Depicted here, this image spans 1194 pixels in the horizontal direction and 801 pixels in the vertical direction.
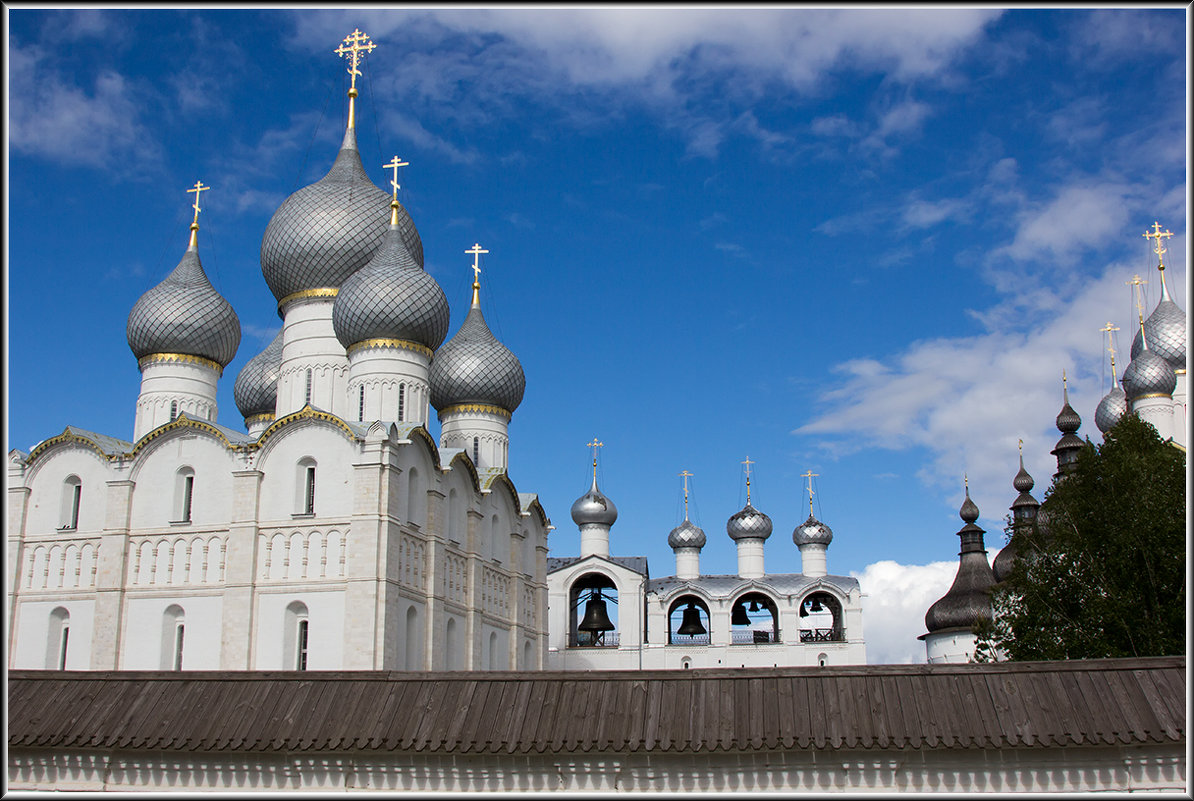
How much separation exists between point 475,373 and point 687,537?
1550 centimetres

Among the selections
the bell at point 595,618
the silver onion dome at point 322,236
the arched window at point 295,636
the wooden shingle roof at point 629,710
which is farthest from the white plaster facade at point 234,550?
the bell at point 595,618

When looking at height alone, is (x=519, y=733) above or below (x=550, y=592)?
below

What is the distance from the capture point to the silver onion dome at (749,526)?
4128cm

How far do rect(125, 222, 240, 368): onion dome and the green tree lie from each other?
17.2 metres

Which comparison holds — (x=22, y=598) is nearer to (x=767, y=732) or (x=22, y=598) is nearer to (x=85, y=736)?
(x=85, y=736)

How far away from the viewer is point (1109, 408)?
115 feet

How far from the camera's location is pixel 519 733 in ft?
34.0

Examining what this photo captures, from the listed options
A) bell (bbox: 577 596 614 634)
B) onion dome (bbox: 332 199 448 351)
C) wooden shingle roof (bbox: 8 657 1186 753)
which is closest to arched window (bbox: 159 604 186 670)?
onion dome (bbox: 332 199 448 351)

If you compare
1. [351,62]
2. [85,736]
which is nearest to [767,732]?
[85,736]

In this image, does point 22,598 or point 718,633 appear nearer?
point 22,598

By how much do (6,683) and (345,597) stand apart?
898cm

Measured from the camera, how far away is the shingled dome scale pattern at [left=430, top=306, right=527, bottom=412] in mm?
28609

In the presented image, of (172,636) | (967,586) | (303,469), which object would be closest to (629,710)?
(303,469)

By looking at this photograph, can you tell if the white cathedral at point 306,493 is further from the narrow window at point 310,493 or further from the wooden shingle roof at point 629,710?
the wooden shingle roof at point 629,710
